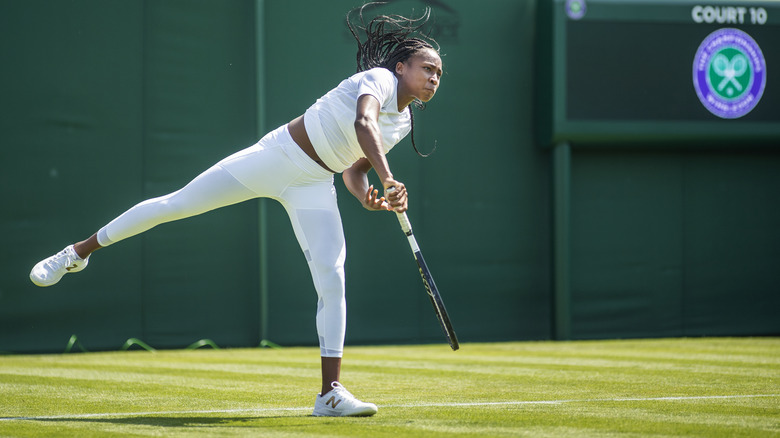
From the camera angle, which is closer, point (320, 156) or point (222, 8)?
point (320, 156)

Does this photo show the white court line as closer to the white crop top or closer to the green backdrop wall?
the white crop top

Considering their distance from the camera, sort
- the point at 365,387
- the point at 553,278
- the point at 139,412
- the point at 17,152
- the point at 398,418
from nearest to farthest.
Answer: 1. the point at 398,418
2. the point at 139,412
3. the point at 365,387
4. the point at 17,152
5. the point at 553,278

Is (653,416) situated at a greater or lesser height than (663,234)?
lesser

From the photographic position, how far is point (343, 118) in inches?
181

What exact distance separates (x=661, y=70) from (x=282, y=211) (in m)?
4.70

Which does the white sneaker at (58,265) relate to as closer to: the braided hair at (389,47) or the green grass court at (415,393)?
the green grass court at (415,393)

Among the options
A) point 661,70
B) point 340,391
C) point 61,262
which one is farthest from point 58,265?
point 661,70

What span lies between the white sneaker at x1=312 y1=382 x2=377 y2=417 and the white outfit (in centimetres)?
19

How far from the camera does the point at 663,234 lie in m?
11.7

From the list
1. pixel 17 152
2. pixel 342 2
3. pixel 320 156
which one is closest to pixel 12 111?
pixel 17 152

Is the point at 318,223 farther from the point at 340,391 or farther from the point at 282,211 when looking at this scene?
the point at 282,211

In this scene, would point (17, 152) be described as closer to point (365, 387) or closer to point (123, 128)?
point (123, 128)

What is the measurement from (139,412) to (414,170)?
680 cm

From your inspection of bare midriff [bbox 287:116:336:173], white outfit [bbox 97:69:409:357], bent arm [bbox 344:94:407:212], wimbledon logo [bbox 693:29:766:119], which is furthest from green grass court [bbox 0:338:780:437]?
wimbledon logo [bbox 693:29:766:119]
